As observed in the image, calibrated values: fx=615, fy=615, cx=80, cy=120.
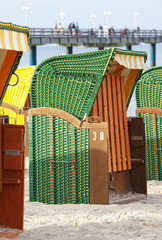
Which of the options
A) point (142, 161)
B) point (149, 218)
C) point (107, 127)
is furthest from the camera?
point (142, 161)

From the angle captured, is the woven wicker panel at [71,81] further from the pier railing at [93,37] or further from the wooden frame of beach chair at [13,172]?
the pier railing at [93,37]

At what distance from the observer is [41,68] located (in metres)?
7.25

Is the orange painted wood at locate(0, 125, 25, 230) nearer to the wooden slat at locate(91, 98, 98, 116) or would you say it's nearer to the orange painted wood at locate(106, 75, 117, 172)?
the wooden slat at locate(91, 98, 98, 116)

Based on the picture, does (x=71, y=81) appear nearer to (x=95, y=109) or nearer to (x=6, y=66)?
(x=95, y=109)

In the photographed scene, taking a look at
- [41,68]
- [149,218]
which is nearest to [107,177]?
[149,218]

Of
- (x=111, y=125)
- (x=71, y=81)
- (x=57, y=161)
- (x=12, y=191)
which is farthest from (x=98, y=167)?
(x=12, y=191)

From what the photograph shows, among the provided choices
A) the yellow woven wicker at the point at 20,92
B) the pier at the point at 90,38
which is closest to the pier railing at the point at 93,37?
the pier at the point at 90,38

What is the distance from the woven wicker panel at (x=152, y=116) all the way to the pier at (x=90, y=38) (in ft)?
136

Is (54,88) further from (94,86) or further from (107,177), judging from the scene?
(107,177)

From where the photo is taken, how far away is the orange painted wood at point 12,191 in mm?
5234

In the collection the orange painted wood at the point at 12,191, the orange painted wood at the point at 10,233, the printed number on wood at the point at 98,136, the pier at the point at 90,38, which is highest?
the pier at the point at 90,38

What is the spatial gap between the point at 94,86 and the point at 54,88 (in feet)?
1.68

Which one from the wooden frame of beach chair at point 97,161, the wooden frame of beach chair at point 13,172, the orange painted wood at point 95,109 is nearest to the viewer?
the wooden frame of beach chair at point 13,172

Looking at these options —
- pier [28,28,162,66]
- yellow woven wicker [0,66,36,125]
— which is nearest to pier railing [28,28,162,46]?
pier [28,28,162,66]
